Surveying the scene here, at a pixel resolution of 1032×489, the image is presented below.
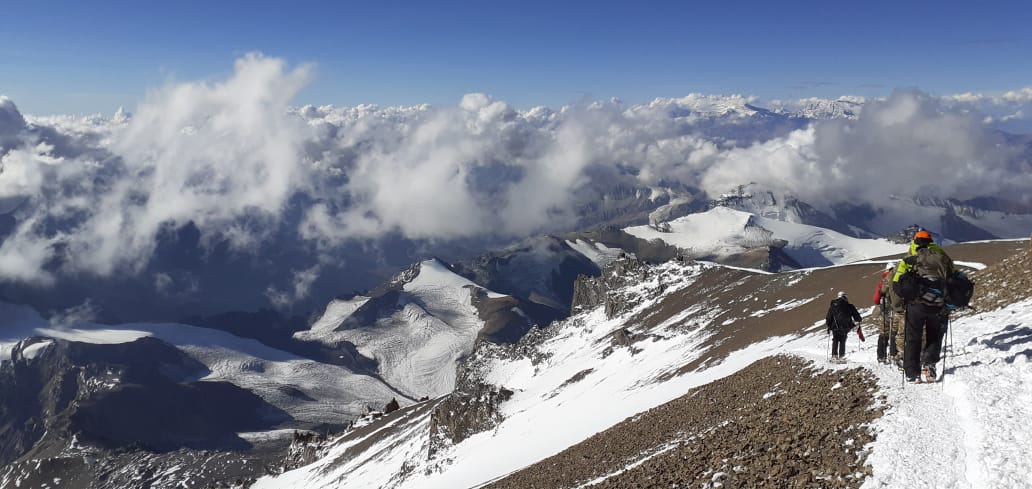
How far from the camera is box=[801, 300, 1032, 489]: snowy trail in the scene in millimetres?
12281

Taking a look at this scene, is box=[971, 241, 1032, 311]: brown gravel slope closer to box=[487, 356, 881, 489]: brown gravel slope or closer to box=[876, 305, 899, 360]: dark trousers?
box=[876, 305, 899, 360]: dark trousers

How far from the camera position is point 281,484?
13388 centimetres

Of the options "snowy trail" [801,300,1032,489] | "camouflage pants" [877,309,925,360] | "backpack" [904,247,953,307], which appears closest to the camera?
"snowy trail" [801,300,1032,489]

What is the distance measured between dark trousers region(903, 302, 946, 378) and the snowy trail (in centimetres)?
68

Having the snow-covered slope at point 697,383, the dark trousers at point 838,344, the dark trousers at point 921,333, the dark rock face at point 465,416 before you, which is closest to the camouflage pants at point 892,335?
the snow-covered slope at point 697,383

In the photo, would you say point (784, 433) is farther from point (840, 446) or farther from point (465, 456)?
point (465, 456)

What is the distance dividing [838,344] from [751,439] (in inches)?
424

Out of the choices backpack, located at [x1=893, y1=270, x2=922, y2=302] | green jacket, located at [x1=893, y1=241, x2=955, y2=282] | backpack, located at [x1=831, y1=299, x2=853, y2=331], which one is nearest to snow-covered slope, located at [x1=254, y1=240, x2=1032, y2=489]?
backpack, located at [x1=831, y1=299, x2=853, y2=331]

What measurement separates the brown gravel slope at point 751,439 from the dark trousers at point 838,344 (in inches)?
53.1

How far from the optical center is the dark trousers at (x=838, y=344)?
25.9 m

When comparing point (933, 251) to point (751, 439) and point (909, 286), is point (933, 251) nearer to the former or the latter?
point (909, 286)

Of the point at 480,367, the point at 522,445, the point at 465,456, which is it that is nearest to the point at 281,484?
the point at 480,367

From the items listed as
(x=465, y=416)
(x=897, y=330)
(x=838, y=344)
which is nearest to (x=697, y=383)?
(x=838, y=344)

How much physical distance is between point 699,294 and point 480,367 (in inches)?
2138
